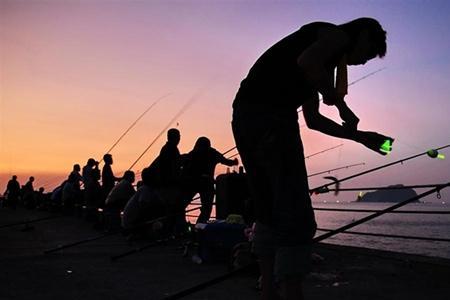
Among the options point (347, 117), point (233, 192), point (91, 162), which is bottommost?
point (233, 192)

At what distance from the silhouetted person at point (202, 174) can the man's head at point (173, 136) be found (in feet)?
Result: 1.18

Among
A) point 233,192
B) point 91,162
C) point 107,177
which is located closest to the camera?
point 233,192

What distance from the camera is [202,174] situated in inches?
320

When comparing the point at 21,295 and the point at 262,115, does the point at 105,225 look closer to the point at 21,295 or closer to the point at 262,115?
the point at 21,295

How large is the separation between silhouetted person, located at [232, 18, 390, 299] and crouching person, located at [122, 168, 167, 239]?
5.68 metres

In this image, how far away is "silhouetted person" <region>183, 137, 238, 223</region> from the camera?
8.10m

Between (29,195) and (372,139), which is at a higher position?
(29,195)

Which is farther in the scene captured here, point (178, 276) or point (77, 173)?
point (77, 173)

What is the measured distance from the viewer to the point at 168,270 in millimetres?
5691

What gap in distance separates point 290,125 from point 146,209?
612cm

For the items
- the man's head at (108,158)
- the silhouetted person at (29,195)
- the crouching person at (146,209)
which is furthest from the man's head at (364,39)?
the silhouetted person at (29,195)

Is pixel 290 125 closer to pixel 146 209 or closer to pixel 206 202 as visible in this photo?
pixel 206 202

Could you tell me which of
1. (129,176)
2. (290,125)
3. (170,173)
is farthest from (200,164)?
(290,125)

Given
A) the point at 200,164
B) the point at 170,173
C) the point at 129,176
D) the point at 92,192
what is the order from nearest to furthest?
the point at 200,164, the point at 170,173, the point at 129,176, the point at 92,192
